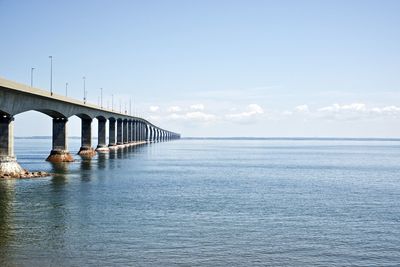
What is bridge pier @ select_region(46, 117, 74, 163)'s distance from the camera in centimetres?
8950

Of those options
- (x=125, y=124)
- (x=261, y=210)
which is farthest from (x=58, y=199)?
(x=125, y=124)

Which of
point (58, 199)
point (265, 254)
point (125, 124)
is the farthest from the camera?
point (125, 124)

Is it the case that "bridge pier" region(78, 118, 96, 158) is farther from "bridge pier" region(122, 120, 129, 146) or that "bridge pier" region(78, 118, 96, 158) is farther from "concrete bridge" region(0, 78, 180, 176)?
"bridge pier" region(122, 120, 129, 146)

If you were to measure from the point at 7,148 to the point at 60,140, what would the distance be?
2985 centimetres

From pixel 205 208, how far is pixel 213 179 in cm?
2534

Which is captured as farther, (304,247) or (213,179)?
(213,179)

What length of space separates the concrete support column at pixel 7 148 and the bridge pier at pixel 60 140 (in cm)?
2714

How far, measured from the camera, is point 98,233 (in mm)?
27984

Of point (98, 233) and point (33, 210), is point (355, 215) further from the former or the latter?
point (33, 210)

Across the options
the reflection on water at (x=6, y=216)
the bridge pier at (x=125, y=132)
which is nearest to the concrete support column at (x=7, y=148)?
the reflection on water at (x=6, y=216)

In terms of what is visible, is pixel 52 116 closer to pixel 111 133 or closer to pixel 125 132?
pixel 111 133

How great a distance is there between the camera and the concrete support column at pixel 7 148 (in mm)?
60125

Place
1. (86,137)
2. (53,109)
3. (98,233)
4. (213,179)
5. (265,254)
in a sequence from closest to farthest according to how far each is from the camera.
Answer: (265,254) < (98,233) < (213,179) < (53,109) < (86,137)

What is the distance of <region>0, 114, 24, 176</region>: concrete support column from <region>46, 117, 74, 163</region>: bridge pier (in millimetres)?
27138
